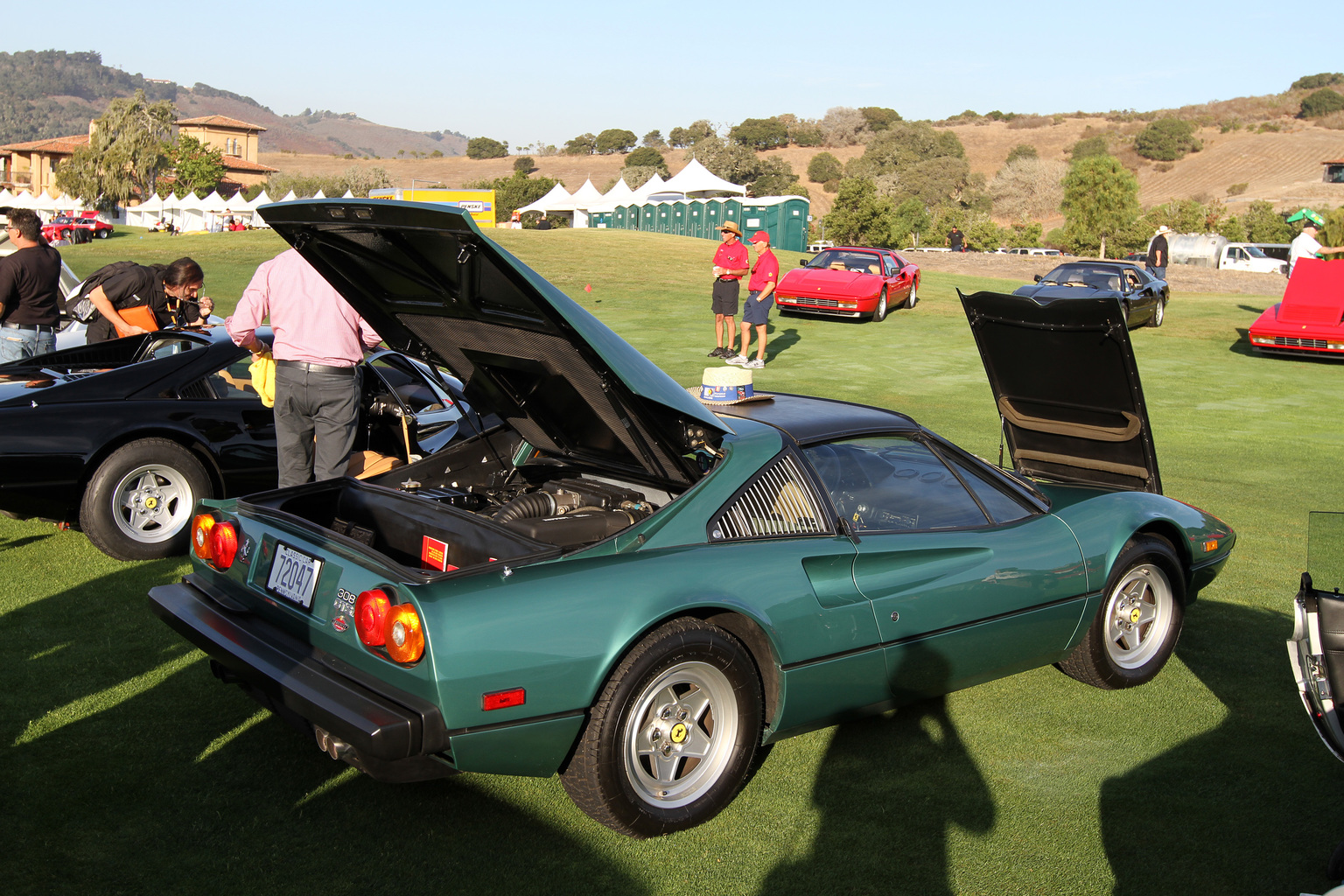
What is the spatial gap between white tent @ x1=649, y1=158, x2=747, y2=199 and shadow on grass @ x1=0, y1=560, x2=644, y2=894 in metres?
52.4

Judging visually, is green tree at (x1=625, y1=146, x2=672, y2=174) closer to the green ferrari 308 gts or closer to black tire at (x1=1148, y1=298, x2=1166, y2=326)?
black tire at (x1=1148, y1=298, x2=1166, y2=326)

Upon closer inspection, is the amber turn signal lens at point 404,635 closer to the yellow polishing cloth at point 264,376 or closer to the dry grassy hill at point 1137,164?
the yellow polishing cloth at point 264,376

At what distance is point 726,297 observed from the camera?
1470 cm

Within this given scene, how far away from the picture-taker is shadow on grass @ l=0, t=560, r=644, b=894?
2.81 m

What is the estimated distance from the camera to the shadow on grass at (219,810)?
281cm

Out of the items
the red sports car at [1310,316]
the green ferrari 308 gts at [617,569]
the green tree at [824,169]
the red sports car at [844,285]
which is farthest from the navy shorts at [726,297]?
the green tree at [824,169]

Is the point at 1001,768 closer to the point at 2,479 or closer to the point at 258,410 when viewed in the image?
the point at 258,410

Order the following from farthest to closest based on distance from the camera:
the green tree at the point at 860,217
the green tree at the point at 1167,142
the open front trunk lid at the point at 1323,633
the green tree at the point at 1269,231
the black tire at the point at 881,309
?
the green tree at the point at 1167,142 < the green tree at the point at 1269,231 < the green tree at the point at 860,217 < the black tire at the point at 881,309 < the open front trunk lid at the point at 1323,633

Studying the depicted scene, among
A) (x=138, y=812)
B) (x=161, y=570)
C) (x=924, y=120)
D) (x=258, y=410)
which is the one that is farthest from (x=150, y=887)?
(x=924, y=120)

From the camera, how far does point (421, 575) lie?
114 inches

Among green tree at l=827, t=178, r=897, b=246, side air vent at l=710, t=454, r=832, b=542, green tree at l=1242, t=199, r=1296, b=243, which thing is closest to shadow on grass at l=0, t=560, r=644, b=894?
side air vent at l=710, t=454, r=832, b=542

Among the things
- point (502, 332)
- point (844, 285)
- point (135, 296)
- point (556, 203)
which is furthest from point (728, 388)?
point (556, 203)

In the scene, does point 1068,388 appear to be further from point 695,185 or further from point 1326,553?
point 695,185

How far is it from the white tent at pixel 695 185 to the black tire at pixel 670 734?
52823mm
